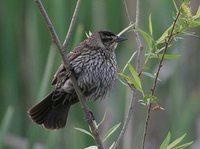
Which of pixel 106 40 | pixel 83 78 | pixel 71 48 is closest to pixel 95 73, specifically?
pixel 83 78

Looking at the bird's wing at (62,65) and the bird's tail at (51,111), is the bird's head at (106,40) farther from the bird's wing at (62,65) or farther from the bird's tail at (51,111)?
the bird's tail at (51,111)

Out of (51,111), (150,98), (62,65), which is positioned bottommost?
(150,98)

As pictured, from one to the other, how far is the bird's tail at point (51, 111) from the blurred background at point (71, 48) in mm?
769

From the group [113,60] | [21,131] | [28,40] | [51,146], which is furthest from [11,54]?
[113,60]

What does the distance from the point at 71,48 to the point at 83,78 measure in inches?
44.9

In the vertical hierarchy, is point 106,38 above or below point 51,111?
above

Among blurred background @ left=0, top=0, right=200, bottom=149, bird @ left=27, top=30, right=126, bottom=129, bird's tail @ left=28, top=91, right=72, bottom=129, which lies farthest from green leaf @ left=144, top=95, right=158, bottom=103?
blurred background @ left=0, top=0, right=200, bottom=149

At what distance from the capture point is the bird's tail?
3154 mm

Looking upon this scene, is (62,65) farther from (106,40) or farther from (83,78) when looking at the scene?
(106,40)

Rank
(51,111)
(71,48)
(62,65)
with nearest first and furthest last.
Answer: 1. (62,65)
2. (51,111)
3. (71,48)

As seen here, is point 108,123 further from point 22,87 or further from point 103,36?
point 103,36

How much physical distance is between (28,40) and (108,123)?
0.90m

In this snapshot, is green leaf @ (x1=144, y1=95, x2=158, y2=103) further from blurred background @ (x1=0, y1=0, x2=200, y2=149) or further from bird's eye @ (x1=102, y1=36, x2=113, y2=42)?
blurred background @ (x1=0, y1=0, x2=200, y2=149)

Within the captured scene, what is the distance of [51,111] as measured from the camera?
3229mm
